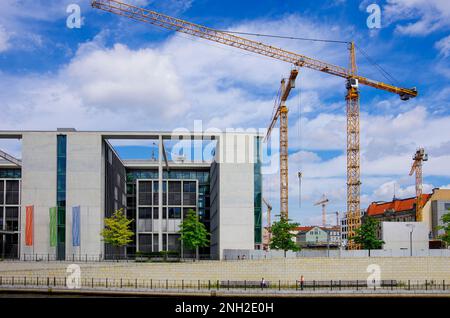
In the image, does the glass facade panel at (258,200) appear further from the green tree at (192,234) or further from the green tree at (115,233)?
the green tree at (115,233)

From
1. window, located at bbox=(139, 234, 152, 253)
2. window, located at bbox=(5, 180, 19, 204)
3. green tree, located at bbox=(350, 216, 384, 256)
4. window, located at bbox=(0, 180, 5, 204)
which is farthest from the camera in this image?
window, located at bbox=(139, 234, 152, 253)

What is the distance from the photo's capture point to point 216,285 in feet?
178

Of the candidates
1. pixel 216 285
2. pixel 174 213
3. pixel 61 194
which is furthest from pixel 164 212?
pixel 216 285

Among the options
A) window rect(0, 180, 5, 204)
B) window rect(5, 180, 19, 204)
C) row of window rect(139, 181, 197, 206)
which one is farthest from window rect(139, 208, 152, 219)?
window rect(0, 180, 5, 204)

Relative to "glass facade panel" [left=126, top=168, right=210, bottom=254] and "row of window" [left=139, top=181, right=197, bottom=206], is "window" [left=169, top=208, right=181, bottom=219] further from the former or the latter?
"row of window" [left=139, top=181, right=197, bottom=206]

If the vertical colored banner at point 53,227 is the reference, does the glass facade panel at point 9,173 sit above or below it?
above

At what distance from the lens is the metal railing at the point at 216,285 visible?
5051cm

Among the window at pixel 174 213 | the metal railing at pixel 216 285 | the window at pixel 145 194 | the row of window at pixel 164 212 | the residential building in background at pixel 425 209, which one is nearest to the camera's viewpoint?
the metal railing at pixel 216 285

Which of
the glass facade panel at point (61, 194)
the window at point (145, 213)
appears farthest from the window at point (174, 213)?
the glass facade panel at point (61, 194)

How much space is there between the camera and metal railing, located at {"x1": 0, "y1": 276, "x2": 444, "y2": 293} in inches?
1989

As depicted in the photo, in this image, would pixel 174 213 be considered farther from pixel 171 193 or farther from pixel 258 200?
pixel 258 200

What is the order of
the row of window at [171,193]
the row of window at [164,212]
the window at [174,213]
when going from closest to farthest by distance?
1. the row of window at [164,212]
2. the window at [174,213]
3. the row of window at [171,193]
